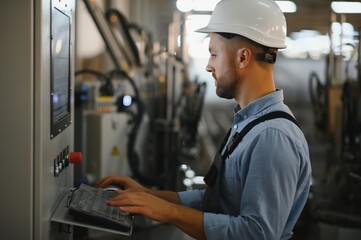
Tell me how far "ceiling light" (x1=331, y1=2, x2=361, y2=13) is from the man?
2337 mm

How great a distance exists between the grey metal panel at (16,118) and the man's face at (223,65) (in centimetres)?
64

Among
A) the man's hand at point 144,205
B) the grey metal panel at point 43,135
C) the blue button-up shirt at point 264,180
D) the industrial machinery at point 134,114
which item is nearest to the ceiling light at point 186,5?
the industrial machinery at point 134,114

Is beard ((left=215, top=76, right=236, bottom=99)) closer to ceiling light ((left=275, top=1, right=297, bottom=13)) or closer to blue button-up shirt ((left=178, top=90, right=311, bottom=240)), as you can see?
blue button-up shirt ((left=178, top=90, right=311, bottom=240))

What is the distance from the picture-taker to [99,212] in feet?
5.19

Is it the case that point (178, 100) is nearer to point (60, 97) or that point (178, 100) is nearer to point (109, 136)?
point (109, 136)

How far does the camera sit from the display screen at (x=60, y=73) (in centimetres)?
168

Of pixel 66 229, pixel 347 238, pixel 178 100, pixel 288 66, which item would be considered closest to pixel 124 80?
pixel 178 100

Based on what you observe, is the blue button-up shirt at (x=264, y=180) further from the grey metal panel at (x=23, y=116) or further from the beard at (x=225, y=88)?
the grey metal panel at (x=23, y=116)

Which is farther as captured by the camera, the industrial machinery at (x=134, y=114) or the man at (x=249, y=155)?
the industrial machinery at (x=134, y=114)

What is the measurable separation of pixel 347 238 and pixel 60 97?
249cm

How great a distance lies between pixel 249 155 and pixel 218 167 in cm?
16

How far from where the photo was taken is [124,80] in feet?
17.9

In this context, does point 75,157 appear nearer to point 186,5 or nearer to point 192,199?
point 192,199

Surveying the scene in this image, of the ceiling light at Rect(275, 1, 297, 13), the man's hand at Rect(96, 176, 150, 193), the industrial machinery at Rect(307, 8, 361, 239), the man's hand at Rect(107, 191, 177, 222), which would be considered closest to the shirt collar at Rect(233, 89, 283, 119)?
the man's hand at Rect(107, 191, 177, 222)
